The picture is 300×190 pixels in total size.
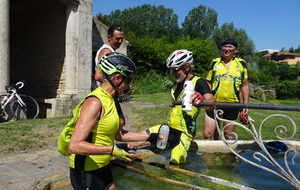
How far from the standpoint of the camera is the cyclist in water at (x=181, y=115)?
4.14 metres

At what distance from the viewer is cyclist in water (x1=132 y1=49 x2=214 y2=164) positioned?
414 cm

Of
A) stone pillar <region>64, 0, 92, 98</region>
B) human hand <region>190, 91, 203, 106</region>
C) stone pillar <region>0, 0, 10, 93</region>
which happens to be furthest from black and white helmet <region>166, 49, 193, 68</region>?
stone pillar <region>64, 0, 92, 98</region>

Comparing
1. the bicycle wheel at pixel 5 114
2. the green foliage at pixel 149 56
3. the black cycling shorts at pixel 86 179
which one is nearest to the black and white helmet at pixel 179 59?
the black cycling shorts at pixel 86 179

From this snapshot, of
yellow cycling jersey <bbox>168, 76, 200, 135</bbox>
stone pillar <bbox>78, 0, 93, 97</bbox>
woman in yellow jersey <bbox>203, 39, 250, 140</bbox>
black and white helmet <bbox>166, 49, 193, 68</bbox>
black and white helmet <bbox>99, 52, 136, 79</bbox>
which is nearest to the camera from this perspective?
black and white helmet <bbox>99, 52, 136, 79</bbox>

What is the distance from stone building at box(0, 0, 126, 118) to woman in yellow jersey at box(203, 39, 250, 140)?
7024 mm

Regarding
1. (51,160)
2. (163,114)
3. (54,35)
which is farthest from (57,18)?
(51,160)

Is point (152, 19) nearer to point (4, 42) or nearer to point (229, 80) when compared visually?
point (4, 42)

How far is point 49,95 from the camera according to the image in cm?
1320

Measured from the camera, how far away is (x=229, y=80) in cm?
520

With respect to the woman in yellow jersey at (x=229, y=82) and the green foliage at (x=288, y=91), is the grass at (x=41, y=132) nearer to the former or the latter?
the woman in yellow jersey at (x=229, y=82)

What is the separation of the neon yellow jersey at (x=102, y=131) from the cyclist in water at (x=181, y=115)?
1.55m

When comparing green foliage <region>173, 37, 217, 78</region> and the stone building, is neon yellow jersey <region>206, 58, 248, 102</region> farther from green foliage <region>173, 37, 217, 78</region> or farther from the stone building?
green foliage <region>173, 37, 217, 78</region>

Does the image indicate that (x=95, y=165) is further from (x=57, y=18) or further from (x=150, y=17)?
(x=150, y=17)

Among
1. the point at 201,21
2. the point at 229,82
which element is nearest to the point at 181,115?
the point at 229,82
